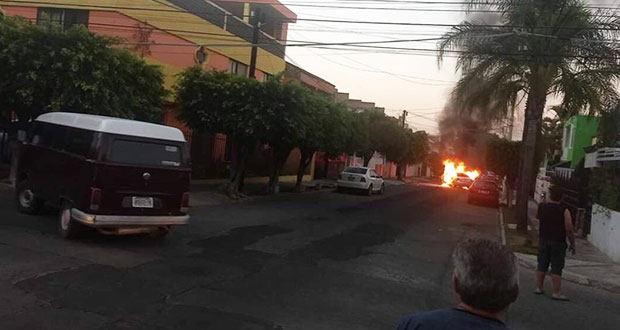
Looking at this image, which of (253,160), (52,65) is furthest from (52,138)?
(253,160)

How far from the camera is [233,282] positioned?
25.7 ft

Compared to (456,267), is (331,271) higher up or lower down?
lower down

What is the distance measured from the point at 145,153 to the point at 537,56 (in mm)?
12457

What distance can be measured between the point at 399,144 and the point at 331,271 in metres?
37.5

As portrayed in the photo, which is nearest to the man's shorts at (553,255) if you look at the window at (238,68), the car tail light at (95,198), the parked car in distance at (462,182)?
the car tail light at (95,198)

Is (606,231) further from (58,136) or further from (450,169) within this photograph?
(450,169)

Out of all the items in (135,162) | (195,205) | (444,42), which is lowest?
(195,205)

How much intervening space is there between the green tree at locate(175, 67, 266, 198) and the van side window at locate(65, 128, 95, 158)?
29.7ft

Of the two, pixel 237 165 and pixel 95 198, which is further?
pixel 237 165

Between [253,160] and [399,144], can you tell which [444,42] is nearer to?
[253,160]

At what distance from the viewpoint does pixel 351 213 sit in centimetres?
1977

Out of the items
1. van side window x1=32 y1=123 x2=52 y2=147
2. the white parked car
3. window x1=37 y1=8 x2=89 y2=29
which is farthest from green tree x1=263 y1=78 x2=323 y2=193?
the white parked car

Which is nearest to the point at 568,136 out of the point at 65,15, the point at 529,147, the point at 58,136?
the point at 529,147

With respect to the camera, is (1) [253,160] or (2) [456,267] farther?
(1) [253,160]
